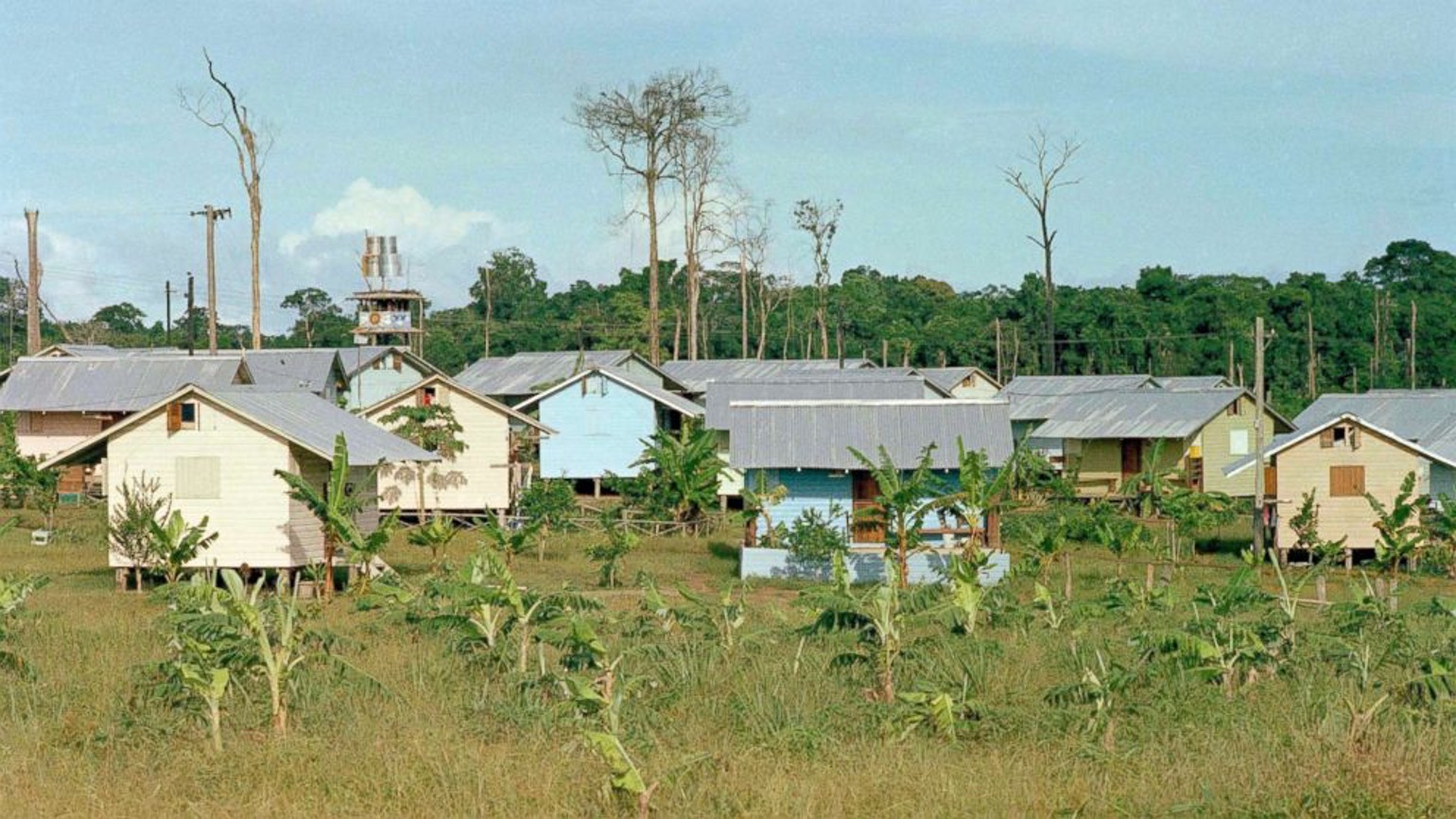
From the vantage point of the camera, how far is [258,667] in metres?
14.9

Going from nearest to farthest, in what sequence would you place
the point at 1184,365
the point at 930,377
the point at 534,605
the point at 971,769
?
the point at 971,769 → the point at 534,605 → the point at 930,377 → the point at 1184,365

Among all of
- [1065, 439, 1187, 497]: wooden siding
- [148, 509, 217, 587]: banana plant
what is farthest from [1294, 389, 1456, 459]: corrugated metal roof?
[148, 509, 217, 587]: banana plant

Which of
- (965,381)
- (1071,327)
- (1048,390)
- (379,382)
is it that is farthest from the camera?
(1071,327)

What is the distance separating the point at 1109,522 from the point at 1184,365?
42016mm

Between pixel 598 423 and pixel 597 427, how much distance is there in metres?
0.13

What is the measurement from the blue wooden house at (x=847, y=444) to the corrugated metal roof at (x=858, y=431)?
2cm

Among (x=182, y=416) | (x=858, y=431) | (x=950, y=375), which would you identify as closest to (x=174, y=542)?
(x=182, y=416)

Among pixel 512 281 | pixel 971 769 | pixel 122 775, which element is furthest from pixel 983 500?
pixel 512 281

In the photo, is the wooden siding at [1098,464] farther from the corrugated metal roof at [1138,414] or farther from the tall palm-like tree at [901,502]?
the tall palm-like tree at [901,502]

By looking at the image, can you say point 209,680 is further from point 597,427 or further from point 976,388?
point 976,388

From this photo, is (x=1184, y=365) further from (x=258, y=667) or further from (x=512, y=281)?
(x=258, y=667)

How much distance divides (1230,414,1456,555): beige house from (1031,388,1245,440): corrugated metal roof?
10.3m

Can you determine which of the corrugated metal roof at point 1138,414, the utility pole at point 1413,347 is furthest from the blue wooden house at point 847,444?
the utility pole at point 1413,347

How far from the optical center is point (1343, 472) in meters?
34.2
